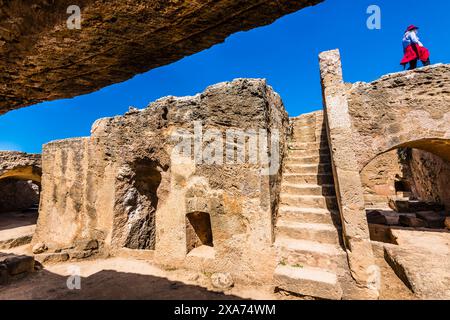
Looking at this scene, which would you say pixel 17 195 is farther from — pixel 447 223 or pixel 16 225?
pixel 447 223

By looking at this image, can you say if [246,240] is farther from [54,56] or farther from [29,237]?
[29,237]

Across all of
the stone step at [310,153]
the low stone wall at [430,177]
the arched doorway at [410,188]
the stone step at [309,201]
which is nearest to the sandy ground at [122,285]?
the stone step at [309,201]

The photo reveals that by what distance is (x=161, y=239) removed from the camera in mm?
5098

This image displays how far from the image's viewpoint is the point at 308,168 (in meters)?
5.73

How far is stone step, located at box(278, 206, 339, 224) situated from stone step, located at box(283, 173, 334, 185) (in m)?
0.87

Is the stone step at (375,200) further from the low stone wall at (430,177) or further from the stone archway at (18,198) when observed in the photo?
the stone archway at (18,198)

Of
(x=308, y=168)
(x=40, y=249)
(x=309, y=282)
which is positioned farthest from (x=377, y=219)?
(x=40, y=249)

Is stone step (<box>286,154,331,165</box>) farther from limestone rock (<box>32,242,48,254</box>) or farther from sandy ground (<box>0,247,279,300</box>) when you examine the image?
limestone rock (<box>32,242,48,254</box>)

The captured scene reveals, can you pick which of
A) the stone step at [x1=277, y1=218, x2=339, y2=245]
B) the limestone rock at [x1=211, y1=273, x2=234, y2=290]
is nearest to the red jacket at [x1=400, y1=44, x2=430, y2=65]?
the stone step at [x1=277, y1=218, x2=339, y2=245]

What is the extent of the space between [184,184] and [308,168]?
128 inches

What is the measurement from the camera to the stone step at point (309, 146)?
633cm

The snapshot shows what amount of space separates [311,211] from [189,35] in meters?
4.30

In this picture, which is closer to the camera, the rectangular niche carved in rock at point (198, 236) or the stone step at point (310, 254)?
the stone step at point (310, 254)
